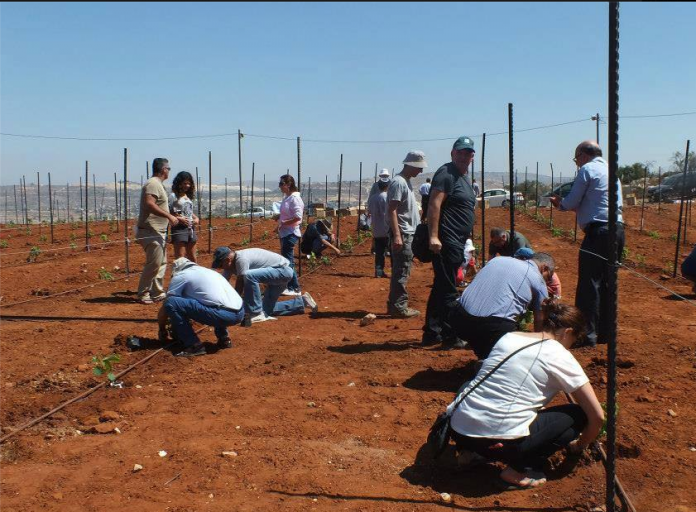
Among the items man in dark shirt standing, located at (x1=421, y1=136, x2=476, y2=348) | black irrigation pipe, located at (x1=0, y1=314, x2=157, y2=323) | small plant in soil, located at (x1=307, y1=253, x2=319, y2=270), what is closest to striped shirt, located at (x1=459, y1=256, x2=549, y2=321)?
man in dark shirt standing, located at (x1=421, y1=136, x2=476, y2=348)

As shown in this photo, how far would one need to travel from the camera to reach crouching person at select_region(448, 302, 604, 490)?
9.98 feet

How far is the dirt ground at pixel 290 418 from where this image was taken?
3102 mm

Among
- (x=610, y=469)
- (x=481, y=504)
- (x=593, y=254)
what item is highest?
(x=593, y=254)

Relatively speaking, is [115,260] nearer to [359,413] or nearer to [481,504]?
[359,413]

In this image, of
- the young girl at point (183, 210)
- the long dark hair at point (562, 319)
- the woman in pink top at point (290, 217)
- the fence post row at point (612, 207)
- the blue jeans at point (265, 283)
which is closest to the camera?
the fence post row at point (612, 207)

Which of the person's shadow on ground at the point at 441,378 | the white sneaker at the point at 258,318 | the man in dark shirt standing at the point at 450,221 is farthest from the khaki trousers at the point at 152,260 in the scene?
the person's shadow on ground at the point at 441,378

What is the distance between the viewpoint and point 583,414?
3.28m

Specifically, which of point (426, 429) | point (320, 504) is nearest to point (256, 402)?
point (426, 429)

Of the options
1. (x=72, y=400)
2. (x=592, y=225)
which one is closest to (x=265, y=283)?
(x=72, y=400)

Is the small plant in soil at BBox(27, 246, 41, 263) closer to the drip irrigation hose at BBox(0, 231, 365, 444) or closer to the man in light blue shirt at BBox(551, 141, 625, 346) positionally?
the drip irrigation hose at BBox(0, 231, 365, 444)

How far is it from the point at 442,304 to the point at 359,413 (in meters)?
1.45

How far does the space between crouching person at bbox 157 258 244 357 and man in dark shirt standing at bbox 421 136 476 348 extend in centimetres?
173

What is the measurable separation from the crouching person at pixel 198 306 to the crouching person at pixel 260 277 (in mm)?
580

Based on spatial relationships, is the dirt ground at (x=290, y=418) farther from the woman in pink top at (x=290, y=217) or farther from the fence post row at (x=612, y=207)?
the woman in pink top at (x=290, y=217)
